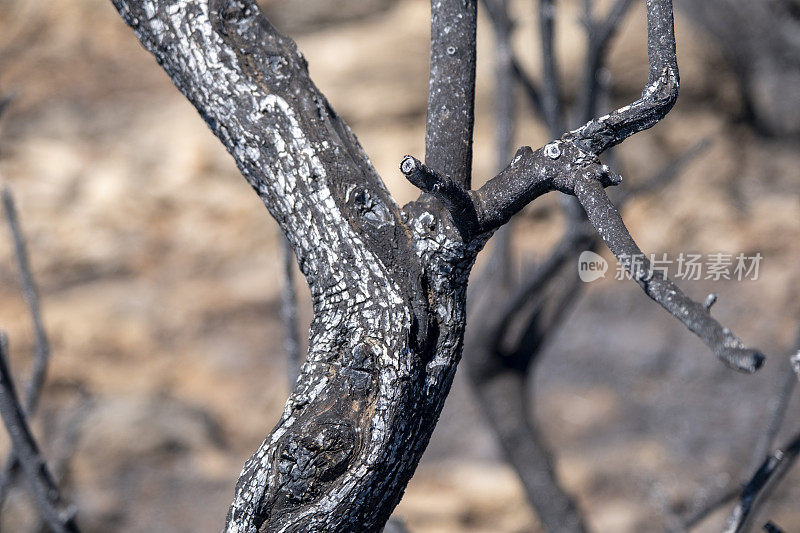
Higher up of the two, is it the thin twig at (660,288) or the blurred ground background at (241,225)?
the blurred ground background at (241,225)

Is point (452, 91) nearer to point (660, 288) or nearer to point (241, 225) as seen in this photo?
point (660, 288)

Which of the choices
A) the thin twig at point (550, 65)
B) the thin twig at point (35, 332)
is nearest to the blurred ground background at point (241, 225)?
the thin twig at point (550, 65)

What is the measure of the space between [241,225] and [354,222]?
4556 mm

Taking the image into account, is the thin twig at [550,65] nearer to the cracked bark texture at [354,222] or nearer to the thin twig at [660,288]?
the cracked bark texture at [354,222]

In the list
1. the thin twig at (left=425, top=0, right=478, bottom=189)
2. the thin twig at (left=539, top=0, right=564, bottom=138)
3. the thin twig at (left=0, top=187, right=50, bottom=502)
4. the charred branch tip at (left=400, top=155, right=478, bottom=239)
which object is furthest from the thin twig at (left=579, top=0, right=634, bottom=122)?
the thin twig at (left=0, top=187, right=50, bottom=502)

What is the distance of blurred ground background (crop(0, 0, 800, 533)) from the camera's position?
456cm

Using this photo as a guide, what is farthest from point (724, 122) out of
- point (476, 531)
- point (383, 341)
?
point (383, 341)

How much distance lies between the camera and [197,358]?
5.23 meters

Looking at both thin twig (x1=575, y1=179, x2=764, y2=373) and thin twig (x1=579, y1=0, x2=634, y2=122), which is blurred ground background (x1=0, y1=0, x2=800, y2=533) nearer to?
thin twig (x1=579, y1=0, x2=634, y2=122)

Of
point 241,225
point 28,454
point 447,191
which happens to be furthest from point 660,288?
point 241,225

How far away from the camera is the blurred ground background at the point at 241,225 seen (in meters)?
4.56

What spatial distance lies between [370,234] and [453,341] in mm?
225

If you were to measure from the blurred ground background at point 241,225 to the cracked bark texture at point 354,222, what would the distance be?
317cm

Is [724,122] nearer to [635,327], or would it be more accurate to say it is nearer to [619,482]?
[635,327]
